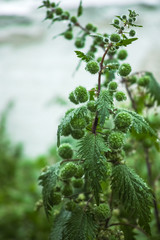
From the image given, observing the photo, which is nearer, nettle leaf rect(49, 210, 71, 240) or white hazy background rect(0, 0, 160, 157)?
nettle leaf rect(49, 210, 71, 240)

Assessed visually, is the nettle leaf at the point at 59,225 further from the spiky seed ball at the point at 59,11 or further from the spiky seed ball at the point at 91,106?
the spiky seed ball at the point at 59,11

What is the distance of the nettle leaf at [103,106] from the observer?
1.67 feet

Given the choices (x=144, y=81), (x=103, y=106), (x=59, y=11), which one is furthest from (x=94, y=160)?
(x=59, y=11)

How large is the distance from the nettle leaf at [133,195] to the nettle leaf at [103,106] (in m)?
0.13

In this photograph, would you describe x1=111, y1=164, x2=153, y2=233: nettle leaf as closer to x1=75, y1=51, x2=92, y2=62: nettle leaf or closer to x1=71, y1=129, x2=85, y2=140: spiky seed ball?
x1=71, y1=129, x2=85, y2=140: spiky seed ball

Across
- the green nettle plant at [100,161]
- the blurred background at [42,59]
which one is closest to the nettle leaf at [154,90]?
the green nettle plant at [100,161]

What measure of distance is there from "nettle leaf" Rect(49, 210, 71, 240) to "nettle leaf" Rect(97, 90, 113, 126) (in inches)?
12.4

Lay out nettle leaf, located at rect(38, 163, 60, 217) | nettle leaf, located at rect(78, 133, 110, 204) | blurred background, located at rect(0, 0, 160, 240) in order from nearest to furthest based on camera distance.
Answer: nettle leaf, located at rect(78, 133, 110, 204)
nettle leaf, located at rect(38, 163, 60, 217)
blurred background, located at rect(0, 0, 160, 240)

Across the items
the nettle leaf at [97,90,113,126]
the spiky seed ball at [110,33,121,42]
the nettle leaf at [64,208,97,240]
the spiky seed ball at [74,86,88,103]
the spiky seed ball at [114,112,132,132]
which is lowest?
the nettle leaf at [64,208,97,240]

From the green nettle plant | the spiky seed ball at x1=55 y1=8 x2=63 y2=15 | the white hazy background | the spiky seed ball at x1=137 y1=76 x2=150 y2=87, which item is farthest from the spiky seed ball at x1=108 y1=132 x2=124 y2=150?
the white hazy background

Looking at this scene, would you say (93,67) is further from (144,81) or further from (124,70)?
(144,81)

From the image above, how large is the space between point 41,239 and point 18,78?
319 centimetres

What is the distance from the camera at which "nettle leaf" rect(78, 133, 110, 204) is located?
1.60ft

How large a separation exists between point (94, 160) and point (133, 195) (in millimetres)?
120
